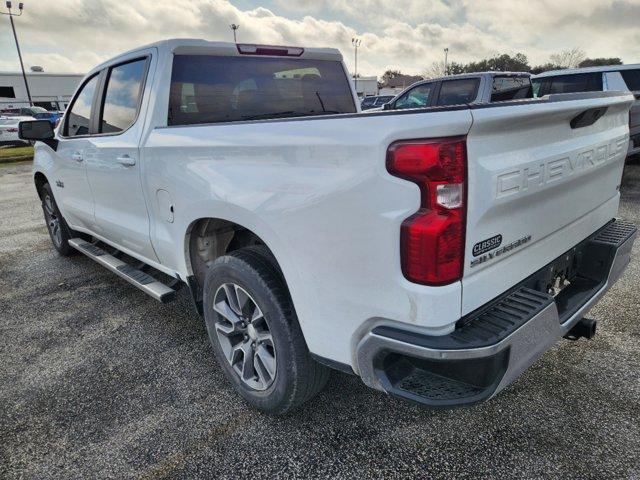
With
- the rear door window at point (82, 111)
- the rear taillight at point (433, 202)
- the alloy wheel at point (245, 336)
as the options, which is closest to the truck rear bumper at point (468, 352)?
the rear taillight at point (433, 202)

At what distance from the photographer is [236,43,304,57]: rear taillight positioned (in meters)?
3.20

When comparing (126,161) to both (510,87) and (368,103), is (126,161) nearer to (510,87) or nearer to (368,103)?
(510,87)

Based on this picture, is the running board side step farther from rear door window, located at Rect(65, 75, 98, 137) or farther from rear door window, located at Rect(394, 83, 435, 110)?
rear door window, located at Rect(394, 83, 435, 110)

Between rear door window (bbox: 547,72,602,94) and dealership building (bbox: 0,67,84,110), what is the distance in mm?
54504

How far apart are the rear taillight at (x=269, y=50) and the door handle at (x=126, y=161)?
108 cm

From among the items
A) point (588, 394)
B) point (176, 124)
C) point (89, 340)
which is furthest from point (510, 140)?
point (89, 340)

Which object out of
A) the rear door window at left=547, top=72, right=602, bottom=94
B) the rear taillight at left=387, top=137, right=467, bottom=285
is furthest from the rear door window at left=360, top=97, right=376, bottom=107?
the rear taillight at left=387, top=137, right=467, bottom=285

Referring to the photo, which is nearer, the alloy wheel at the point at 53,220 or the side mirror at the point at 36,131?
the side mirror at the point at 36,131

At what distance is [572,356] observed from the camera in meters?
2.76

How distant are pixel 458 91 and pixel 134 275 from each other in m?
7.76

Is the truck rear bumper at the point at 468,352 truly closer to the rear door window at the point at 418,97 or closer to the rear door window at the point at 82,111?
the rear door window at the point at 82,111

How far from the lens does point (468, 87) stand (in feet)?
29.3

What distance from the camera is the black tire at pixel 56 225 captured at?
→ 194 inches

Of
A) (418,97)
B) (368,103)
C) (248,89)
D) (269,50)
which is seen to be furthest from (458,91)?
(368,103)
